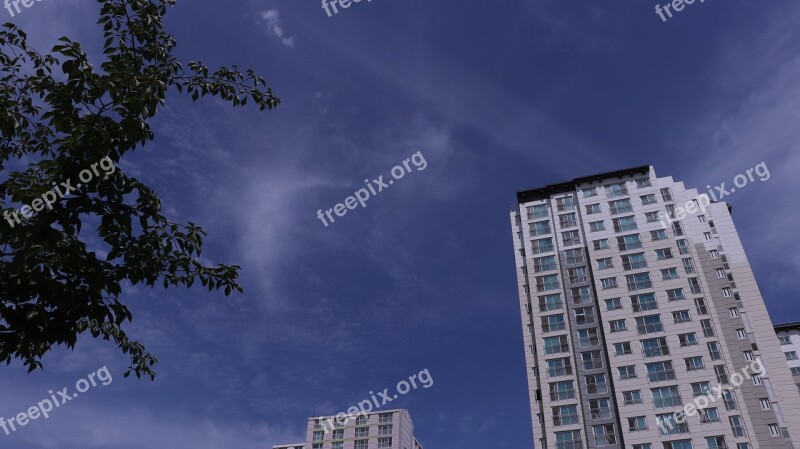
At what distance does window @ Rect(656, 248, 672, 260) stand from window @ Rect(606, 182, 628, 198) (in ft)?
31.2

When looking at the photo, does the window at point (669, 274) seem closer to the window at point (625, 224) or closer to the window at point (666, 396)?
the window at point (625, 224)

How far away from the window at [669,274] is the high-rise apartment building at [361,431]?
213 feet

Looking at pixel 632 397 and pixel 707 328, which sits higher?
pixel 707 328

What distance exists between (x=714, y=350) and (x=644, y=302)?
825 centimetres

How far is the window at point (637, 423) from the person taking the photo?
2179 inches

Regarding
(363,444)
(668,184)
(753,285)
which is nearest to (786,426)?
(753,285)

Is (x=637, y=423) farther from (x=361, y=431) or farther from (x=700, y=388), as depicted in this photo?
(x=361, y=431)

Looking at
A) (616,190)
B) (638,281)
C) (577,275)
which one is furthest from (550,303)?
(616,190)

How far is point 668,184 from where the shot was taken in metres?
72.1

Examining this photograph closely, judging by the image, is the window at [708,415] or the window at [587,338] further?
the window at [587,338]

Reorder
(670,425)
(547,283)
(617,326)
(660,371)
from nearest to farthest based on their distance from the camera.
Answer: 1. (670,425)
2. (660,371)
3. (617,326)
4. (547,283)

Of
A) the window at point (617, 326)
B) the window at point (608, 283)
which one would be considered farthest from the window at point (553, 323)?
the window at point (608, 283)

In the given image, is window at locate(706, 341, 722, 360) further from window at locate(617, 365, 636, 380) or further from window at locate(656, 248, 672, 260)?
window at locate(656, 248, 672, 260)

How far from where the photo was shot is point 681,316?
60938 millimetres
